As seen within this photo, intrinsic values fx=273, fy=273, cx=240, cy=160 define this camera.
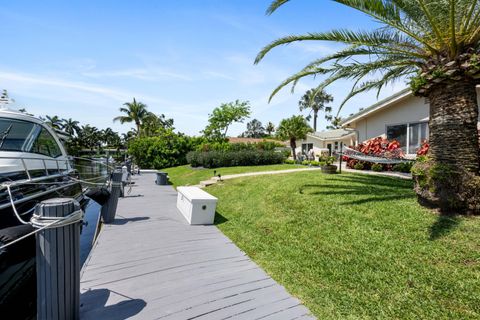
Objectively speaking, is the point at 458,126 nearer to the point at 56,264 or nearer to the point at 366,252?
the point at 366,252

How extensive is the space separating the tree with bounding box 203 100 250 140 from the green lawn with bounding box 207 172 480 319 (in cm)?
2367

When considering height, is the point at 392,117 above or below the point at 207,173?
above

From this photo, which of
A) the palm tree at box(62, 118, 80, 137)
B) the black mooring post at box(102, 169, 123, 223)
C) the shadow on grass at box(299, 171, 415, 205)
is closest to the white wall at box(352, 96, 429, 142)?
the shadow on grass at box(299, 171, 415, 205)

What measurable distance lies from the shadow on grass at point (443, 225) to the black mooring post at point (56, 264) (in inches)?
195

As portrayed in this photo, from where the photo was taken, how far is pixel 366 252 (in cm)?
428

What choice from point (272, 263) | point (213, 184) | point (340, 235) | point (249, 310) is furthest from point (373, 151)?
point (249, 310)

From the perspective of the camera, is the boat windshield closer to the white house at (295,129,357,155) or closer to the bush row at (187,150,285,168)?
the bush row at (187,150,285,168)

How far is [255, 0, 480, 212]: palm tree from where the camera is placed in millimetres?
5062

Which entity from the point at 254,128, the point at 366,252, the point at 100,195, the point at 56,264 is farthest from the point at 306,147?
the point at 254,128

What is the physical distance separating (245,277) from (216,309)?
33.3 inches

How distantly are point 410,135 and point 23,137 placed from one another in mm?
14490

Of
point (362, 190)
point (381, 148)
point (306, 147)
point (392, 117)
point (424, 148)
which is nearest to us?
point (362, 190)

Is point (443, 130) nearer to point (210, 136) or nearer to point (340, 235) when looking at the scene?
point (340, 235)

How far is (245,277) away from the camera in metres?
3.79
